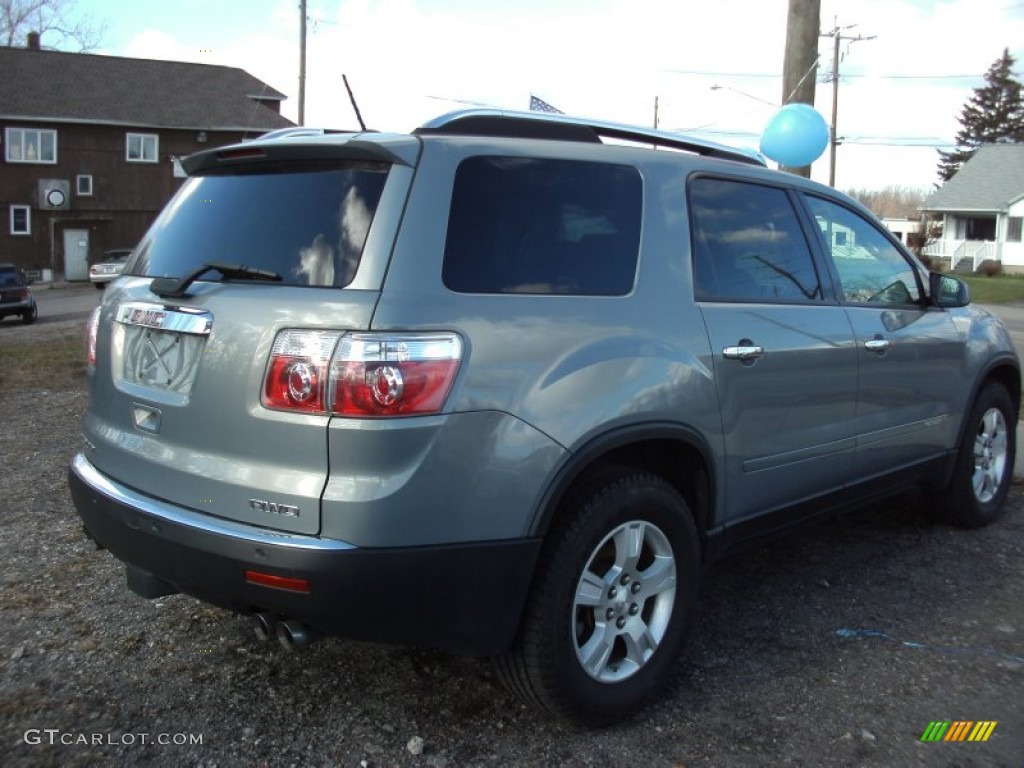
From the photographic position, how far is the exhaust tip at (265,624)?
2.79 m

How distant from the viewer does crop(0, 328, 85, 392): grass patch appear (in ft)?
31.1

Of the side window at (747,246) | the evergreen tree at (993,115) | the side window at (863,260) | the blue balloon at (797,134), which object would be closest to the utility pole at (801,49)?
the blue balloon at (797,134)

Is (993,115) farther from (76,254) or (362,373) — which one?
(362,373)

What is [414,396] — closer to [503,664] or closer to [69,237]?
[503,664]

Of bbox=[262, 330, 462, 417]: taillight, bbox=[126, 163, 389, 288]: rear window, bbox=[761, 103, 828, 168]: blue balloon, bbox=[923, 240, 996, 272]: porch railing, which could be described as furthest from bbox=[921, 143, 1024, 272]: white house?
bbox=[262, 330, 462, 417]: taillight

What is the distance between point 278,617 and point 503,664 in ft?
2.31

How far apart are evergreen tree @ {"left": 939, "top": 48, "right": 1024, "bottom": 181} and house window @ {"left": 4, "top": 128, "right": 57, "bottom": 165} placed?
57302mm

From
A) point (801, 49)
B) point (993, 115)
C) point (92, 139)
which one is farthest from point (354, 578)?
point (993, 115)

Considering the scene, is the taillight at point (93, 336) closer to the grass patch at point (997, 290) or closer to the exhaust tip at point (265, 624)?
the exhaust tip at point (265, 624)

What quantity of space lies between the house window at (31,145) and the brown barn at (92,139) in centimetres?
4

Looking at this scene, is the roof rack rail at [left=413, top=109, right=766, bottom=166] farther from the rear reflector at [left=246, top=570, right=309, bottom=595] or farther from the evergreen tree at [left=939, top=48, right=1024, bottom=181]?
the evergreen tree at [left=939, top=48, right=1024, bottom=181]

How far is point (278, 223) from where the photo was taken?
2949 mm

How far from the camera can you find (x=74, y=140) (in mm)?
41312

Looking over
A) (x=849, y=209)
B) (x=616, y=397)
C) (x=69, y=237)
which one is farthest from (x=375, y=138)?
(x=69, y=237)
